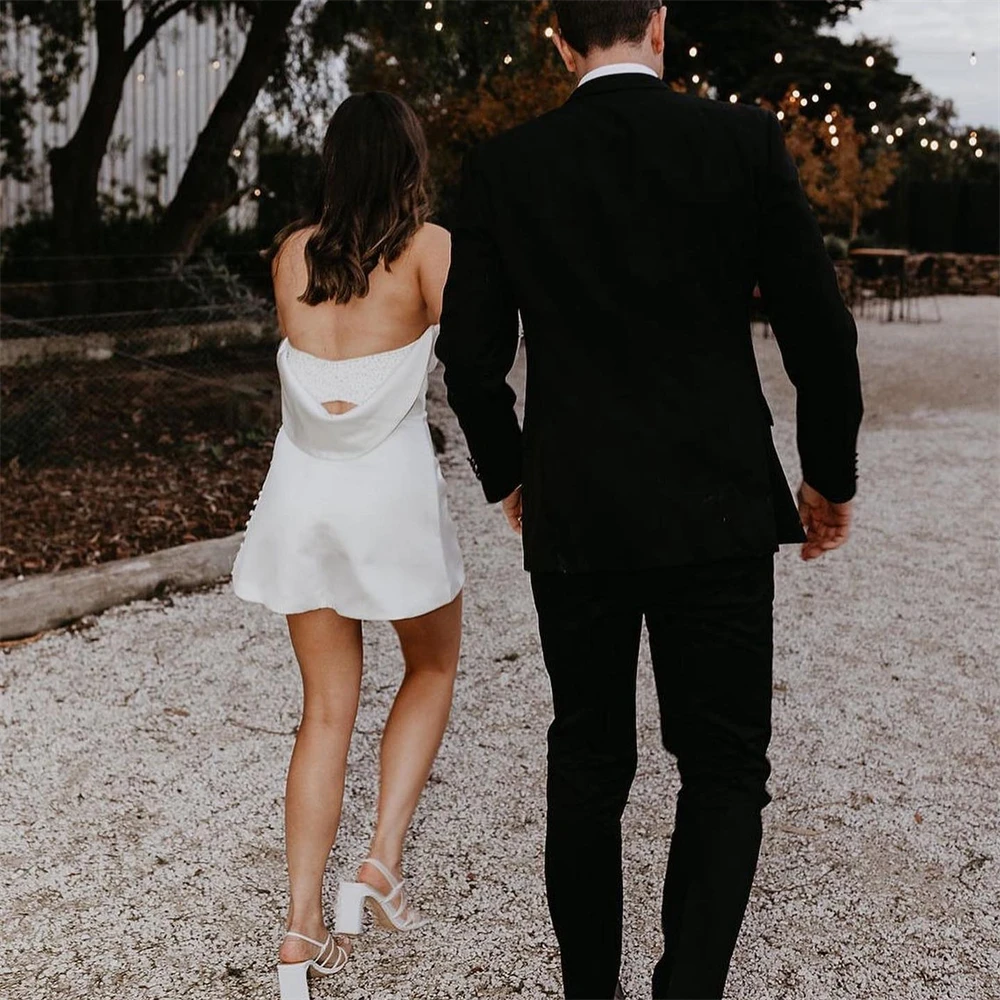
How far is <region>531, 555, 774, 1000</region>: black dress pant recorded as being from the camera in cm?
191

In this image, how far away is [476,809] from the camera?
125 inches

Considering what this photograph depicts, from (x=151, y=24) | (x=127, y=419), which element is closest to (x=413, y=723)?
(x=127, y=419)

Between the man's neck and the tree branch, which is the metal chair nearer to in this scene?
the tree branch

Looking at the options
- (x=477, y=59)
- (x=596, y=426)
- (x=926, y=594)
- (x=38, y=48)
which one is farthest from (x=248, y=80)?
(x=596, y=426)

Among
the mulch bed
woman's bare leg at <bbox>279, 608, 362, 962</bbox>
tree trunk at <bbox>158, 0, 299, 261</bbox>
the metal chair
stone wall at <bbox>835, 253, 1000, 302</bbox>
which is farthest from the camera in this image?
stone wall at <bbox>835, 253, 1000, 302</bbox>

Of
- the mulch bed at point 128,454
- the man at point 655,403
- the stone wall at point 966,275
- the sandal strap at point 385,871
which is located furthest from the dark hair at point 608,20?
the stone wall at point 966,275

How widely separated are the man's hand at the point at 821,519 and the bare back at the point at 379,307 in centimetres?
80

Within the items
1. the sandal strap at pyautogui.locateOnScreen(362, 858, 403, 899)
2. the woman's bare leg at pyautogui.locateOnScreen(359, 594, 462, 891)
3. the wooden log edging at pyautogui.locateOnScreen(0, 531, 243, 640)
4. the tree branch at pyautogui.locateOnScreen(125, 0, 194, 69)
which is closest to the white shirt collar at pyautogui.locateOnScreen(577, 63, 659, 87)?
the woman's bare leg at pyautogui.locateOnScreen(359, 594, 462, 891)

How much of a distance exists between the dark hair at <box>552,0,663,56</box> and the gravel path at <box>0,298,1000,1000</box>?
1733 mm

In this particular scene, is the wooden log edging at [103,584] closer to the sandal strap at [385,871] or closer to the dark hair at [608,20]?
the sandal strap at [385,871]

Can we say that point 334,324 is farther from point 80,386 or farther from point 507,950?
point 80,386

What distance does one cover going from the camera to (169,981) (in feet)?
8.00

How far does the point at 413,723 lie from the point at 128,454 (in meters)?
4.88

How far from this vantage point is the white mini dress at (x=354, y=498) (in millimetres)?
2403
